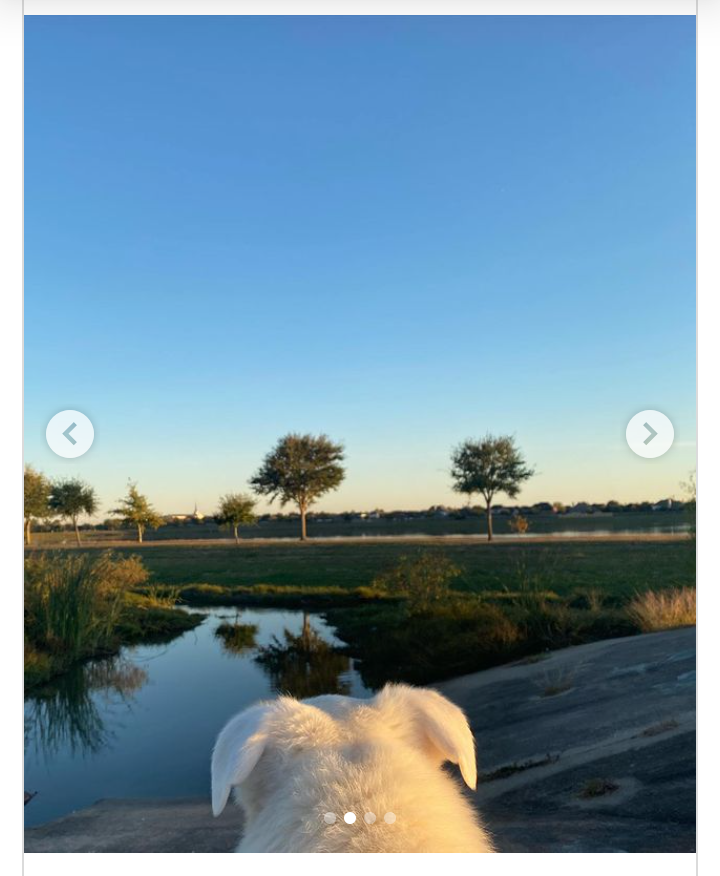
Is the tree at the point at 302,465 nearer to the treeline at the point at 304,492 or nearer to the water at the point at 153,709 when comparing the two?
the treeline at the point at 304,492

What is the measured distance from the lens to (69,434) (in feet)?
9.70

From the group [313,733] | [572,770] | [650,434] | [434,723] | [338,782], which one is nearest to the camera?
[338,782]

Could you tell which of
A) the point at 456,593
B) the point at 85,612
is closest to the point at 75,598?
the point at 85,612

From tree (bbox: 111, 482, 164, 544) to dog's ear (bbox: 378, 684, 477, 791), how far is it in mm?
1449

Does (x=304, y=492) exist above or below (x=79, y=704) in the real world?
above

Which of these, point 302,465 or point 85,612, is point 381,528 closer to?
point 302,465

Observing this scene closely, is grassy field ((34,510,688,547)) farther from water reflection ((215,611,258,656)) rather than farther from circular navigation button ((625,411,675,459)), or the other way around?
water reflection ((215,611,258,656))

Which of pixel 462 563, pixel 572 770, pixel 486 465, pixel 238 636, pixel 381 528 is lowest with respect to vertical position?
pixel 572 770

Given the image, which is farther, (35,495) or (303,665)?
(303,665)

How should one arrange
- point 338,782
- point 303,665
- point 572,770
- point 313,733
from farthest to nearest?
point 303,665 < point 572,770 < point 313,733 < point 338,782

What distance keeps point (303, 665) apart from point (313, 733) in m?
1.28

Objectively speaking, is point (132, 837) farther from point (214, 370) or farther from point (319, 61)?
point (319, 61)

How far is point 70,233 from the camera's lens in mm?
3010
